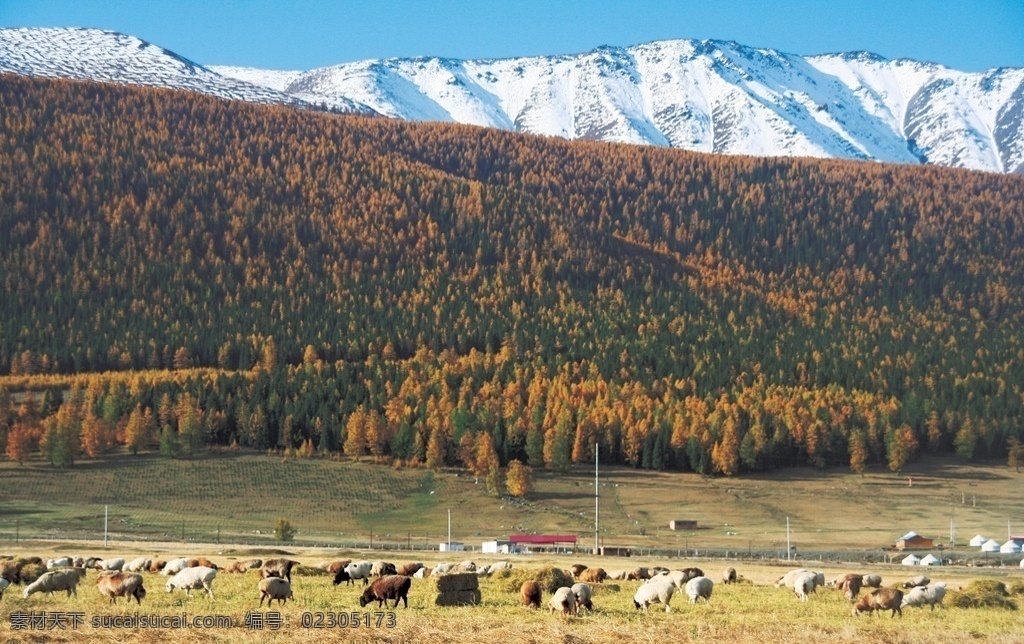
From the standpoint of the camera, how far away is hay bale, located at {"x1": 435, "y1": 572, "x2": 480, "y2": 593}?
39.5 metres

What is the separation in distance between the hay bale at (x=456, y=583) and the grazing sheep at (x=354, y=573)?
846cm

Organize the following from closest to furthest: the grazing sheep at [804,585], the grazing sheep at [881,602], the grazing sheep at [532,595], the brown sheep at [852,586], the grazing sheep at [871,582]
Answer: the grazing sheep at [532,595] < the grazing sheep at [881,602] < the brown sheep at [852,586] < the grazing sheep at [804,585] < the grazing sheep at [871,582]

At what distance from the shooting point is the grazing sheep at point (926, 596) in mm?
42688

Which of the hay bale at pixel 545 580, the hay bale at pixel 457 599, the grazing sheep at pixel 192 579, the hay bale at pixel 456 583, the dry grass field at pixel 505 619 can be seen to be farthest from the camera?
the hay bale at pixel 545 580

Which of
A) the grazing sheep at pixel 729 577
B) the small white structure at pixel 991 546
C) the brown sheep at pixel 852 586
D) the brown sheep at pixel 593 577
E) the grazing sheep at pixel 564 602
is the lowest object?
the small white structure at pixel 991 546

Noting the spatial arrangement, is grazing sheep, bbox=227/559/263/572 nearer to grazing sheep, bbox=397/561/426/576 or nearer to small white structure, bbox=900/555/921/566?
grazing sheep, bbox=397/561/426/576

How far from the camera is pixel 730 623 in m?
35.0

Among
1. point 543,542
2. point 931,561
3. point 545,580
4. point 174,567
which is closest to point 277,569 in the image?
point 174,567

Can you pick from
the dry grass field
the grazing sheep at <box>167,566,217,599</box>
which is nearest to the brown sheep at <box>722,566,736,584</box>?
the dry grass field

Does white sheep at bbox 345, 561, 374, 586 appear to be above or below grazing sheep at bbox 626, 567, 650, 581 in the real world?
above

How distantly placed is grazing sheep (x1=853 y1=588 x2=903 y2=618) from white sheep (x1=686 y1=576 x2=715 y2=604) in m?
5.25

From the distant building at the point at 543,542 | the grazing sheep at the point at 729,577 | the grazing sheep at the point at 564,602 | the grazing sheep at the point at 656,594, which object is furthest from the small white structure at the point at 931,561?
the grazing sheep at the point at 564,602

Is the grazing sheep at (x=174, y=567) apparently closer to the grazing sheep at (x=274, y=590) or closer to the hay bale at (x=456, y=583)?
the grazing sheep at (x=274, y=590)

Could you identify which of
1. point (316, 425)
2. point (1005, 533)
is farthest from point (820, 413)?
point (316, 425)
